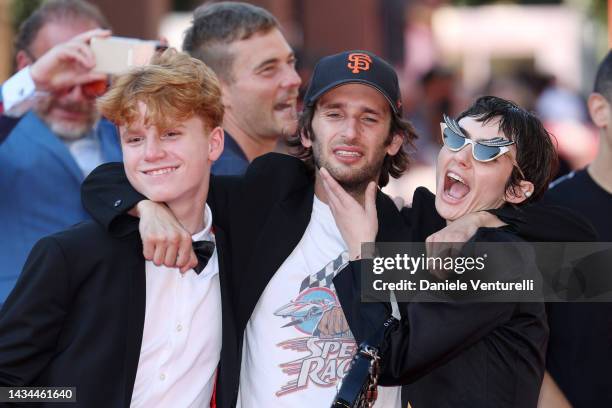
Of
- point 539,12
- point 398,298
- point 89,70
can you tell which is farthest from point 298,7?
point 398,298

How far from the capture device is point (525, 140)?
3.50 meters

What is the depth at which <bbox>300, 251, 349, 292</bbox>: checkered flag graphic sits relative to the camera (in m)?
3.59

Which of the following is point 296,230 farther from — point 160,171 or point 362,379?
point 362,379

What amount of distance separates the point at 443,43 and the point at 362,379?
24.2m

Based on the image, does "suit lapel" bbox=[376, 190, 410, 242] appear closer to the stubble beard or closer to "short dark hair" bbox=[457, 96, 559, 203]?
the stubble beard

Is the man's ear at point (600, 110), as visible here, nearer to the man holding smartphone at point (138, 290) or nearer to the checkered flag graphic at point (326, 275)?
the checkered flag graphic at point (326, 275)

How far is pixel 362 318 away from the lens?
3.30 meters

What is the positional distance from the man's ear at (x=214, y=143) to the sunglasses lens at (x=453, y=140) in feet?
2.90

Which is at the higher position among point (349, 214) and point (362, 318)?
point (349, 214)

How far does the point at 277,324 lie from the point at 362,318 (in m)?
0.39

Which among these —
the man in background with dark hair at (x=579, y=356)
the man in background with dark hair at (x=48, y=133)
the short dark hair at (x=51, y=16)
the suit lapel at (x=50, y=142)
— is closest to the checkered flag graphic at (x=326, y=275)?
the man in background with dark hair at (x=579, y=356)

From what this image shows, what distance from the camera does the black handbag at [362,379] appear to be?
3.09 m

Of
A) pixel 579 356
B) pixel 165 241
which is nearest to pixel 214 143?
pixel 165 241

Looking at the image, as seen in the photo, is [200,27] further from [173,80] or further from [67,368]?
[67,368]
